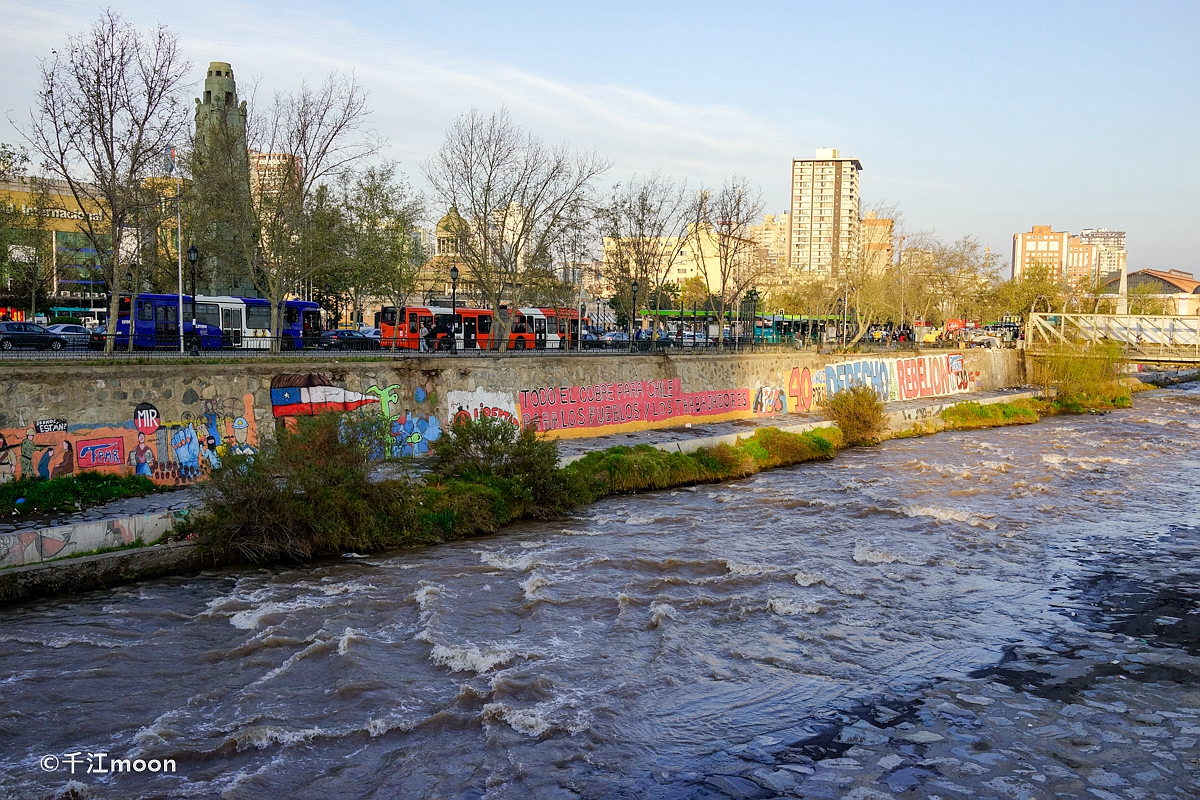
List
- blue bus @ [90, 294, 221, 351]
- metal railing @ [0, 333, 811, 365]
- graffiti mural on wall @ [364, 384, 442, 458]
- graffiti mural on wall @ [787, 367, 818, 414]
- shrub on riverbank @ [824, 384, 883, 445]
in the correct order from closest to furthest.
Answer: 1. metal railing @ [0, 333, 811, 365]
2. graffiti mural on wall @ [364, 384, 442, 458]
3. blue bus @ [90, 294, 221, 351]
4. shrub on riverbank @ [824, 384, 883, 445]
5. graffiti mural on wall @ [787, 367, 818, 414]

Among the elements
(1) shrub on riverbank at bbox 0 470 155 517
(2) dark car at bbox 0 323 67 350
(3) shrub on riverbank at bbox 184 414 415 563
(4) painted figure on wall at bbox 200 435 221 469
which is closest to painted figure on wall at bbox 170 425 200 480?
(4) painted figure on wall at bbox 200 435 221 469

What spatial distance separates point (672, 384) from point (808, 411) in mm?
9869

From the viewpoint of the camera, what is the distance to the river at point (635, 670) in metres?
9.20

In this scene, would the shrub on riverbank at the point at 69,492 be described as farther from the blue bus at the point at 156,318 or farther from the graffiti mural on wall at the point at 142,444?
the blue bus at the point at 156,318

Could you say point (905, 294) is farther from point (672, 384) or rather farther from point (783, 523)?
point (783, 523)

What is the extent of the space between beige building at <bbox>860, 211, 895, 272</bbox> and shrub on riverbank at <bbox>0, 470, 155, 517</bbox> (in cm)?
5114

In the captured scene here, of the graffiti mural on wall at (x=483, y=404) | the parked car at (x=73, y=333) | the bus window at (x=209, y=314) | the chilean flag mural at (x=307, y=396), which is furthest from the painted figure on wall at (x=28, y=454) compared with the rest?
the bus window at (x=209, y=314)

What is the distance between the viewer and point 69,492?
55.0 ft

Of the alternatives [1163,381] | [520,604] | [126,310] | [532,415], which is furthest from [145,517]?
[1163,381]

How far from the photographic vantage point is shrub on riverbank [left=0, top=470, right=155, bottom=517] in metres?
16.1

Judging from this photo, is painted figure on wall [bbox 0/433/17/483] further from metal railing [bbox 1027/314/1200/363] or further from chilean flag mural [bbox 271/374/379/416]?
metal railing [bbox 1027/314/1200/363]

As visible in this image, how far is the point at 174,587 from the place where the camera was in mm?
14688

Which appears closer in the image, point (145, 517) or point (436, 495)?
point (145, 517)

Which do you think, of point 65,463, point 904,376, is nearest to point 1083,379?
point 904,376
